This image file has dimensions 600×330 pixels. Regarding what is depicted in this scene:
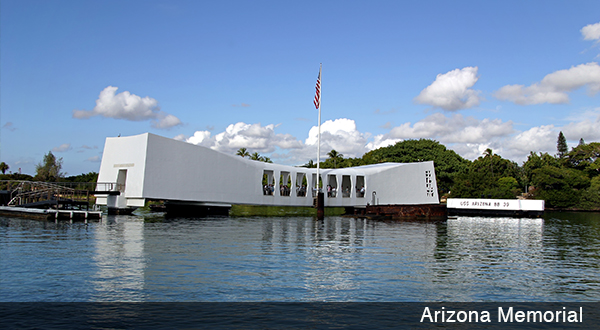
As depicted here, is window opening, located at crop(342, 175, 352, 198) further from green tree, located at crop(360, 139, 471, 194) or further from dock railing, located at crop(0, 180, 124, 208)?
green tree, located at crop(360, 139, 471, 194)

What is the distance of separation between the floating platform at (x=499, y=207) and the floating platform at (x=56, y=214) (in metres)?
41.4

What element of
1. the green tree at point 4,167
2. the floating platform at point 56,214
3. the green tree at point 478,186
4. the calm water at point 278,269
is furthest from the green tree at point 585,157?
the green tree at point 4,167

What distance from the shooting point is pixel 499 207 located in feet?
170

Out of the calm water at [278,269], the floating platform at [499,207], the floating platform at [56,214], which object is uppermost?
the floating platform at [499,207]

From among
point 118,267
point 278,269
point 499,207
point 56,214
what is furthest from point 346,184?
point 118,267

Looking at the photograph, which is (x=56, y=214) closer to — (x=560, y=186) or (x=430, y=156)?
(x=430, y=156)

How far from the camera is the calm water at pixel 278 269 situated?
9.48m

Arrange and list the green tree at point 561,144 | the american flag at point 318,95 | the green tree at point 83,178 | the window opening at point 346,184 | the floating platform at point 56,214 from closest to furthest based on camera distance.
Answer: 1. the floating platform at point 56,214
2. the american flag at point 318,95
3. the window opening at point 346,184
4. the green tree at point 83,178
5. the green tree at point 561,144

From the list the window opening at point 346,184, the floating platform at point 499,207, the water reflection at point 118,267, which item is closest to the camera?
the water reflection at point 118,267

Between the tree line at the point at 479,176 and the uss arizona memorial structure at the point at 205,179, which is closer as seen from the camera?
the uss arizona memorial structure at the point at 205,179

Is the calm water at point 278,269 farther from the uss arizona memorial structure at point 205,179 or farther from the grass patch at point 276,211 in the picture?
the grass patch at point 276,211

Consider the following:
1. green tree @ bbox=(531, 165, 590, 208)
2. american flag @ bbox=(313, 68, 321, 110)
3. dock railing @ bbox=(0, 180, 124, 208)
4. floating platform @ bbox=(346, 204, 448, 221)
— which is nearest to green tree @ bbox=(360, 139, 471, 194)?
green tree @ bbox=(531, 165, 590, 208)

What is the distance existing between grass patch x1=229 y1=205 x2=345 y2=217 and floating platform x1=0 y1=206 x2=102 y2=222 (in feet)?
38.2

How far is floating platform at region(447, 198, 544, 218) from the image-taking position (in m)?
50.1
